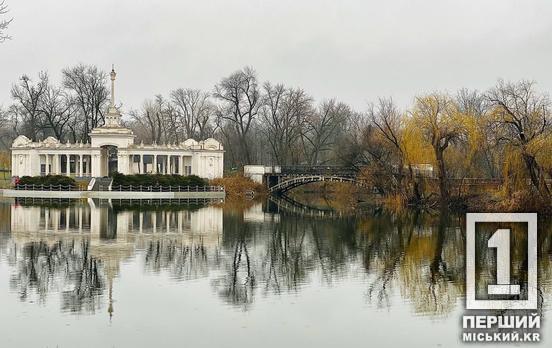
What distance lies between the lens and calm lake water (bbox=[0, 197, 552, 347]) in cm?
1548

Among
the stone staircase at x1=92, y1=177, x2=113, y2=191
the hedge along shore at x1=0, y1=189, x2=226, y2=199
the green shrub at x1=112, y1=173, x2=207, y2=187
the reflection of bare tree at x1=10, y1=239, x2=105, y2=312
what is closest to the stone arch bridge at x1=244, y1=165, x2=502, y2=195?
the green shrub at x1=112, y1=173, x2=207, y2=187

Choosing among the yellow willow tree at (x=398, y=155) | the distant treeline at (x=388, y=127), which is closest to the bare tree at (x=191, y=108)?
the distant treeline at (x=388, y=127)

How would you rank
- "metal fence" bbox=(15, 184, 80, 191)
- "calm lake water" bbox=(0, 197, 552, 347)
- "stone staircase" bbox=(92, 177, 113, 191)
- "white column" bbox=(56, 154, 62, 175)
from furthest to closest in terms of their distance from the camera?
"white column" bbox=(56, 154, 62, 175), "stone staircase" bbox=(92, 177, 113, 191), "metal fence" bbox=(15, 184, 80, 191), "calm lake water" bbox=(0, 197, 552, 347)

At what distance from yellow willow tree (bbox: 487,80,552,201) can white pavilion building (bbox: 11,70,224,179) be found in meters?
38.8

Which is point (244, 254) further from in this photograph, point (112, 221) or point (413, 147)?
point (413, 147)

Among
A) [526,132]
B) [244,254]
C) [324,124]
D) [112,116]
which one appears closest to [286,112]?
[324,124]

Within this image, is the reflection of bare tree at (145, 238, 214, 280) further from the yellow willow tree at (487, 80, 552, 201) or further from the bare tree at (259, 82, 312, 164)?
the bare tree at (259, 82, 312, 164)

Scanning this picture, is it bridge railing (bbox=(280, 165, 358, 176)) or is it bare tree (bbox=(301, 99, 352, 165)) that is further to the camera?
bare tree (bbox=(301, 99, 352, 165))

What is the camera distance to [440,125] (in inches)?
1870

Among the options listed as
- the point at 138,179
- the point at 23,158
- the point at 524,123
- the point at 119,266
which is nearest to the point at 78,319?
the point at 119,266

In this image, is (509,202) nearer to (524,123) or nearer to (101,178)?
(524,123)

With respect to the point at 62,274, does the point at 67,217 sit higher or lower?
higher

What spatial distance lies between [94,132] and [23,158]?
26.5 feet

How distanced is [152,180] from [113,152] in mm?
14374
